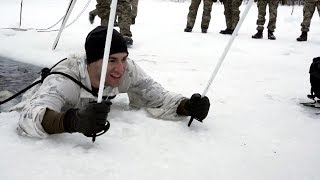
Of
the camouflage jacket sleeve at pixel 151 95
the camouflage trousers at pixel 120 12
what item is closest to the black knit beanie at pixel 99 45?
the camouflage jacket sleeve at pixel 151 95

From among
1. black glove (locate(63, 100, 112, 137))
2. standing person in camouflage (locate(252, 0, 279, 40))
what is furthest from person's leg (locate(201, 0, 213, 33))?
black glove (locate(63, 100, 112, 137))

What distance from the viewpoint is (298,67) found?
14.8 ft

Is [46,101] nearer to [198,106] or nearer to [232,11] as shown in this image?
[198,106]

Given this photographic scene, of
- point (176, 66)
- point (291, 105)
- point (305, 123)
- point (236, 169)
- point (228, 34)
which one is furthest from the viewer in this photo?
point (228, 34)

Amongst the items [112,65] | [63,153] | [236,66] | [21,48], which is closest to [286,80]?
[236,66]

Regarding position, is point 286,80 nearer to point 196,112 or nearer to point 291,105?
point 291,105

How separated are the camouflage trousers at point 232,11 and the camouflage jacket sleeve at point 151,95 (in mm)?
4891

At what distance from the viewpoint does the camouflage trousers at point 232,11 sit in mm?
7004

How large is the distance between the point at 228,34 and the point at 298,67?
2.93 m

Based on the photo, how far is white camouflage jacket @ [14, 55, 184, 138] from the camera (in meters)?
1.89

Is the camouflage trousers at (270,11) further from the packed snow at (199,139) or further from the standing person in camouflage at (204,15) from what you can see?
the packed snow at (199,139)

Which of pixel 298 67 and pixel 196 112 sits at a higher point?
pixel 196 112

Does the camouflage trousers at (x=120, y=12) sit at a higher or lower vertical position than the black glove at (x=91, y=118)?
higher

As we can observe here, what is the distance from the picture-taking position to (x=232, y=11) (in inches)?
278
